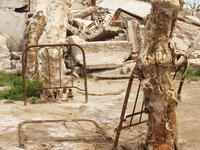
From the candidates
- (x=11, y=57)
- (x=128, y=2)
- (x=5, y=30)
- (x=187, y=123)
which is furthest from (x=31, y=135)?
(x=128, y=2)

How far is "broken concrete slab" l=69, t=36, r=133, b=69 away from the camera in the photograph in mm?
9516

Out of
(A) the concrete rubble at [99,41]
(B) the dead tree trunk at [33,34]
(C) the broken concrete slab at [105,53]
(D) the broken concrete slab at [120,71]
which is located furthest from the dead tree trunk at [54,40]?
(C) the broken concrete slab at [105,53]

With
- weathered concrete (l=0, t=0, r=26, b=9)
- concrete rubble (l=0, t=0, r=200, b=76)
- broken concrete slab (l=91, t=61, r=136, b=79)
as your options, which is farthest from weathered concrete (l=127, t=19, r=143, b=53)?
weathered concrete (l=0, t=0, r=26, b=9)

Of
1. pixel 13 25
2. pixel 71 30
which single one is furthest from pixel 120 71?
pixel 13 25

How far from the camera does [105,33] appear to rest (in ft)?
34.7

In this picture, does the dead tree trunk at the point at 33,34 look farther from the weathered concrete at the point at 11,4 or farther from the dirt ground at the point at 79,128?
the weathered concrete at the point at 11,4

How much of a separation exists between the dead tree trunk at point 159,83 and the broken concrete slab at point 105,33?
8111 mm

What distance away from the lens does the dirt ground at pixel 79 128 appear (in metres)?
2.94

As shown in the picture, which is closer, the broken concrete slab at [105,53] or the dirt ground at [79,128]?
the dirt ground at [79,128]

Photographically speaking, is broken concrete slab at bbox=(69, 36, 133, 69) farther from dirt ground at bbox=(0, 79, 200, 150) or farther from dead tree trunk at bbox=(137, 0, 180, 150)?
dead tree trunk at bbox=(137, 0, 180, 150)

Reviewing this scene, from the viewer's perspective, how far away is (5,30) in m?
11.4

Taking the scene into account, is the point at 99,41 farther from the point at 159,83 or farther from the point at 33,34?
the point at 159,83

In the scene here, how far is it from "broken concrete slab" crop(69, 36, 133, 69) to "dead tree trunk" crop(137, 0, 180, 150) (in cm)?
703

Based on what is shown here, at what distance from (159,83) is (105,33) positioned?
8.37m
